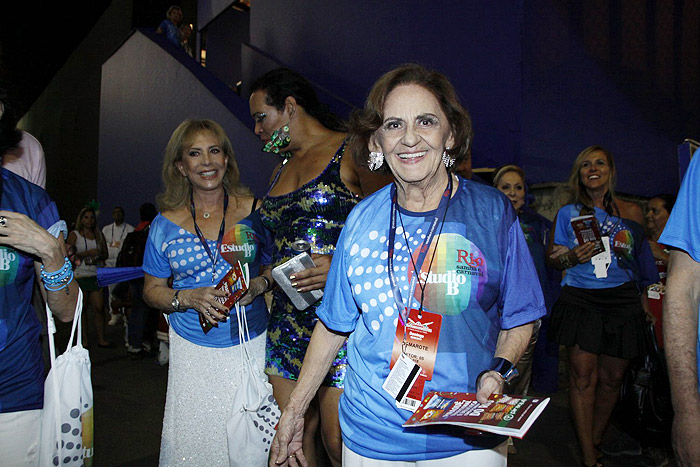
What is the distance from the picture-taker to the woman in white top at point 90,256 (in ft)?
27.4

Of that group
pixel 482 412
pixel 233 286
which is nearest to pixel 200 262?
pixel 233 286

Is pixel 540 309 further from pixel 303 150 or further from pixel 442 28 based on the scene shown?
pixel 442 28

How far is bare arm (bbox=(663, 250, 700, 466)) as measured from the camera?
5.44 ft

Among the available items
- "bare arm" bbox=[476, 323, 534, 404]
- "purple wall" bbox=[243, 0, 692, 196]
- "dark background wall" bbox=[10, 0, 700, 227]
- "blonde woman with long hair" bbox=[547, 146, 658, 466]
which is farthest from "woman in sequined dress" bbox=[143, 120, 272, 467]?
"purple wall" bbox=[243, 0, 692, 196]

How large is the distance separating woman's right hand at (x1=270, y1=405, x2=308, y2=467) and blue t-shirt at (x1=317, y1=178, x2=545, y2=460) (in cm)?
21

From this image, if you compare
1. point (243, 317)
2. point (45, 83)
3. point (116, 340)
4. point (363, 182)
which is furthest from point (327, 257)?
point (45, 83)

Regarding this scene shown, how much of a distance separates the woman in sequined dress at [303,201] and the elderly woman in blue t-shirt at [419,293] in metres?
0.70

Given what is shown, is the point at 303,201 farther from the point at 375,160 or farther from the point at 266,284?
the point at 375,160

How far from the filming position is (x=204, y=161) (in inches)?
128

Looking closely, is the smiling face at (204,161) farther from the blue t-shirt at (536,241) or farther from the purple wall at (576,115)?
the purple wall at (576,115)

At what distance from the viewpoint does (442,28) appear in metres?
6.93

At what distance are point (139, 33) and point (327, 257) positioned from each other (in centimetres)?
1092

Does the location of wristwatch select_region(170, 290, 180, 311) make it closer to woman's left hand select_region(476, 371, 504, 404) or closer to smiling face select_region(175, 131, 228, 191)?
smiling face select_region(175, 131, 228, 191)

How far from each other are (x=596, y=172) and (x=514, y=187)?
29.1 inches
